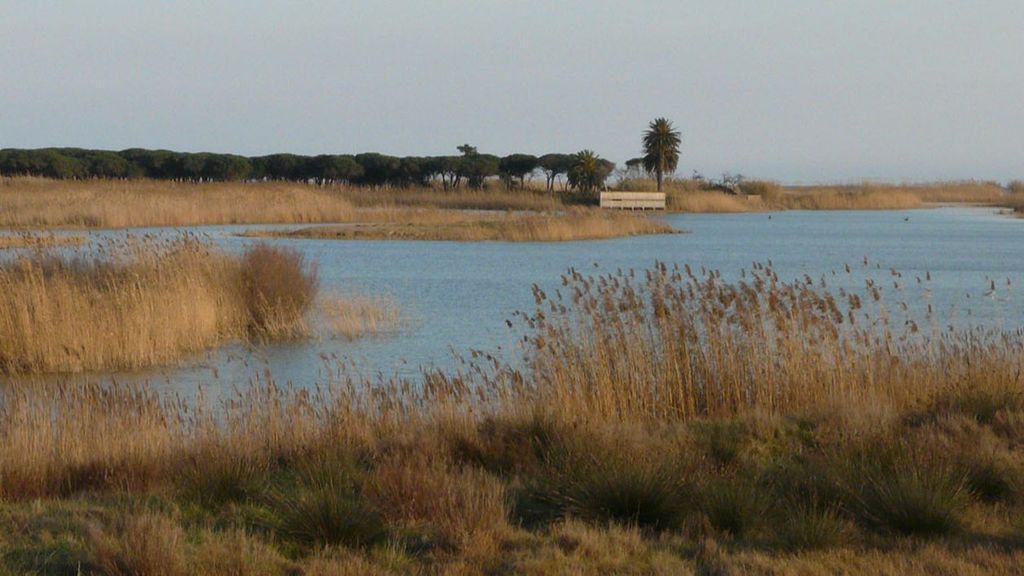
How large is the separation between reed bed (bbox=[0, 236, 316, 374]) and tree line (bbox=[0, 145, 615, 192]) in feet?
192

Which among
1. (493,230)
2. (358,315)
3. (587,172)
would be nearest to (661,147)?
(587,172)

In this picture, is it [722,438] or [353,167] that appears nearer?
[722,438]

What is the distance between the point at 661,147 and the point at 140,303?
67540 mm

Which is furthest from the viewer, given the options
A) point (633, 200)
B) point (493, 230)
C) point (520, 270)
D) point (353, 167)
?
point (353, 167)

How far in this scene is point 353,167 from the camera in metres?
79.8

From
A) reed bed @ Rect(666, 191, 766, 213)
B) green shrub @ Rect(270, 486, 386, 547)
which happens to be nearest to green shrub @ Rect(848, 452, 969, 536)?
green shrub @ Rect(270, 486, 386, 547)

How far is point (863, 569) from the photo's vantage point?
5590mm

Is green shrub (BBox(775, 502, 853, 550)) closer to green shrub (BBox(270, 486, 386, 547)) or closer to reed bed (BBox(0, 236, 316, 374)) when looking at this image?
green shrub (BBox(270, 486, 386, 547))

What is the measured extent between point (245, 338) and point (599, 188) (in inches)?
2390

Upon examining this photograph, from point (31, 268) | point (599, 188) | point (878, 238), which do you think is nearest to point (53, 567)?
point (31, 268)

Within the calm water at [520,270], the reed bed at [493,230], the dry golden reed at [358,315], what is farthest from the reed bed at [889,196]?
the dry golden reed at [358,315]

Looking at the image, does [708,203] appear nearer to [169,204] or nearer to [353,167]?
[353,167]

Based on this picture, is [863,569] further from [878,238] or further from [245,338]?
[878,238]

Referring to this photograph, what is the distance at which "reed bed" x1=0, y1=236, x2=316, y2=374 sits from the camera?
45.4 ft
